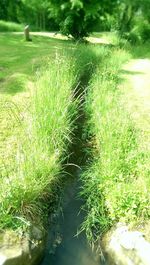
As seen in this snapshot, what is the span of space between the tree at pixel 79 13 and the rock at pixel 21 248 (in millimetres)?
14157

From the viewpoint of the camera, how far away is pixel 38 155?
4.11 metres

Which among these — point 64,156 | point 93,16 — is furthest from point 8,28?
point 64,156

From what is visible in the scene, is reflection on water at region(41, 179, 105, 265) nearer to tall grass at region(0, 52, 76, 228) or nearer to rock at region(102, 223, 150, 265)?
rock at region(102, 223, 150, 265)

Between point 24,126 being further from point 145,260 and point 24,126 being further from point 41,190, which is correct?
point 145,260

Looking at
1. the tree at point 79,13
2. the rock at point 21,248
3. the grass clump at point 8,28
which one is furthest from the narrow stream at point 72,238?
the grass clump at point 8,28

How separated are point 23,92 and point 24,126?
2.87 meters

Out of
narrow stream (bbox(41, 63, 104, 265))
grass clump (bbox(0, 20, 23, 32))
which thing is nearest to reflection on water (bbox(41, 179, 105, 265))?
narrow stream (bbox(41, 63, 104, 265))

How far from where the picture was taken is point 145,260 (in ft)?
11.5

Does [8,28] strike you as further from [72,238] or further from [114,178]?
[72,238]

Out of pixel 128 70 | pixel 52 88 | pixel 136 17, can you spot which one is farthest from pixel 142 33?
pixel 52 88

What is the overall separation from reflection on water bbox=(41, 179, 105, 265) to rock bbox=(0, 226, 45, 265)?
235mm

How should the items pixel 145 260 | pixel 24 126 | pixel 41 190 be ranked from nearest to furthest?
pixel 145 260
pixel 41 190
pixel 24 126

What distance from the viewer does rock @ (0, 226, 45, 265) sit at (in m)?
3.29

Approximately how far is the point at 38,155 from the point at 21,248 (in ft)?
3.53
